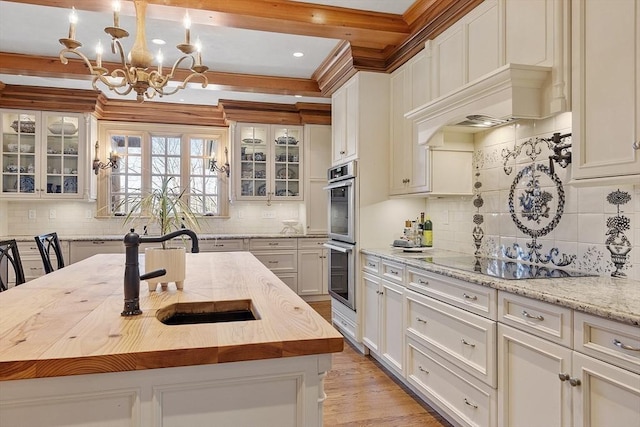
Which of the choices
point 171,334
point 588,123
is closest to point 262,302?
point 171,334

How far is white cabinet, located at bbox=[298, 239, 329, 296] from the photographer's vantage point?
548cm

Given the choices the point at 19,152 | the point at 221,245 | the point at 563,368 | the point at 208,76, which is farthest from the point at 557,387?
the point at 19,152

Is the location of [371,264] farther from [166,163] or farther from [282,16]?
[166,163]

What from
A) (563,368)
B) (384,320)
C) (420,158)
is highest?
(420,158)

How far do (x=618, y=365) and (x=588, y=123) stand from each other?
0.98 meters

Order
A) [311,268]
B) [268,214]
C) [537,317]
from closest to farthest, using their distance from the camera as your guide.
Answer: [537,317] < [311,268] < [268,214]

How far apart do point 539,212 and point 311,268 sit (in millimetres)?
3490

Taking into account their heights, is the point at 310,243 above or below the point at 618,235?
below

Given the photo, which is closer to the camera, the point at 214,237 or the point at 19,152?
the point at 19,152

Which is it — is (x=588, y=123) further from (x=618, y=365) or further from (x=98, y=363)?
(x=98, y=363)

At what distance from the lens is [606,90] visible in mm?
1679

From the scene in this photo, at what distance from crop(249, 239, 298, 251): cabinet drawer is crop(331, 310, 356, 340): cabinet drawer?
4.71 ft

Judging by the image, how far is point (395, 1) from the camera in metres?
2.92

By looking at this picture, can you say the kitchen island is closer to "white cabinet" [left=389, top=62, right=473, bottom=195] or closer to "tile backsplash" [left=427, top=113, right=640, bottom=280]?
"tile backsplash" [left=427, top=113, right=640, bottom=280]
